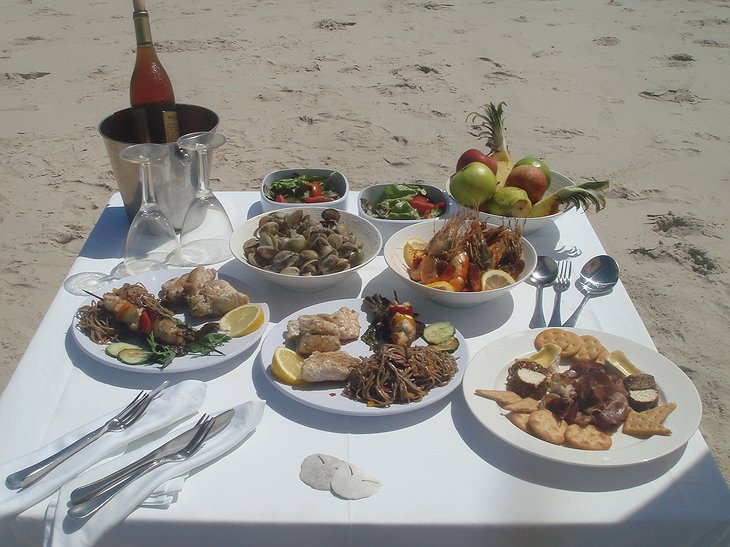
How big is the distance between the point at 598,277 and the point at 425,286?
50cm

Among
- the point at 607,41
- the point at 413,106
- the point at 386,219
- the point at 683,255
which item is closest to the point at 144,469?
the point at 386,219

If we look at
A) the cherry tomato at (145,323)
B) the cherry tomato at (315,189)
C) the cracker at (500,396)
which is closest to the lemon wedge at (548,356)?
the cracker at (500,396)

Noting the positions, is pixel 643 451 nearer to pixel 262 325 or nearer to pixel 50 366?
pixel 262 325

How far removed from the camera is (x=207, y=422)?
1061mm

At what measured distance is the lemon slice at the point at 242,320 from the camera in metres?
1.30

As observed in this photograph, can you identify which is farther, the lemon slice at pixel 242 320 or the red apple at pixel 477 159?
the red apple at pixel 477 159

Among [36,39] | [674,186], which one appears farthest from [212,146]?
[36,39]

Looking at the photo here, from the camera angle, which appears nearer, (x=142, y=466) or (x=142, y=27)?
(x=142, y=466)

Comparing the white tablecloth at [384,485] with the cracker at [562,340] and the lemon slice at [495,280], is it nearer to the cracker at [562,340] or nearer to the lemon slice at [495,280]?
the cracker at [562,340]

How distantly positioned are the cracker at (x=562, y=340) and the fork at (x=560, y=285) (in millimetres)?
130

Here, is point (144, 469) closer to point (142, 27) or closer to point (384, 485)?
point (384, 485)

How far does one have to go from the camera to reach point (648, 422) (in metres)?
1.05

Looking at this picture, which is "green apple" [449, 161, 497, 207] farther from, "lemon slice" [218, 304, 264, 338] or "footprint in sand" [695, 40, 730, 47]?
"footprint in sand" [695, 40, 730, 47]

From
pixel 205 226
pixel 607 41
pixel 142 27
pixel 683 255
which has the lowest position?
pixel 683 255
